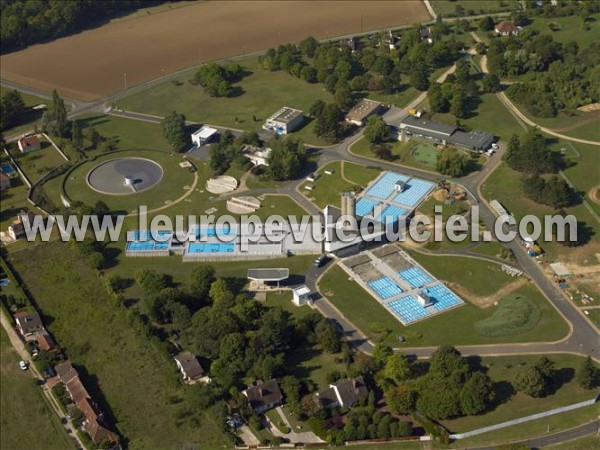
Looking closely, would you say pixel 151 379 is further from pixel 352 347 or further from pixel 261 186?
pixel 261 186

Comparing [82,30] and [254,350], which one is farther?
[82,30]

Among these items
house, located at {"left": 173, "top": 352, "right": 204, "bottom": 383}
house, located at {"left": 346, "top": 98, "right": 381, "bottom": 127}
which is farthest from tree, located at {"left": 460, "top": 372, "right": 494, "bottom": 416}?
house, located at {"left": 346, "top": 98, "right": 381, "bottom": 127}

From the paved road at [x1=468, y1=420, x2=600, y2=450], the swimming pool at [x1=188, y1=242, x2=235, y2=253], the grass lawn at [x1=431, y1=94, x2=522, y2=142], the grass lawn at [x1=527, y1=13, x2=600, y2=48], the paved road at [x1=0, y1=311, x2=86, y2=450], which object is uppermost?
the grass lawn at [x1=527, y1=13, x2=600, y2=48]

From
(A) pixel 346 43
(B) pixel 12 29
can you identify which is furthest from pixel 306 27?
(B) pixel 12 29

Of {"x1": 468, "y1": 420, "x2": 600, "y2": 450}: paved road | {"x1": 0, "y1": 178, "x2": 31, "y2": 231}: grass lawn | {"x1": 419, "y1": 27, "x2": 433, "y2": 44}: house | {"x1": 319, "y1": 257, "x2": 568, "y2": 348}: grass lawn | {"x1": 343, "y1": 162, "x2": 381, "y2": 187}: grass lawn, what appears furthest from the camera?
{"x1": 419, "y1": 27, "x2": 433, "y2": 44}: house

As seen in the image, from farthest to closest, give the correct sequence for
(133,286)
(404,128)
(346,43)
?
(346,43) < (404,128) < (133,286)

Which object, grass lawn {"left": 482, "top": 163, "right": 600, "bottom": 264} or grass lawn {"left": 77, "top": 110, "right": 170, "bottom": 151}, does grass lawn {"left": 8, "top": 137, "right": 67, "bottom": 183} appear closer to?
grass lawn {"left": 77, "top": 110, "right": 170, "bottom": 151}

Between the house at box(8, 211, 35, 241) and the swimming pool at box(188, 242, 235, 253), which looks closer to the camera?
the swimming pool at box(188, 242, 235, 253)
